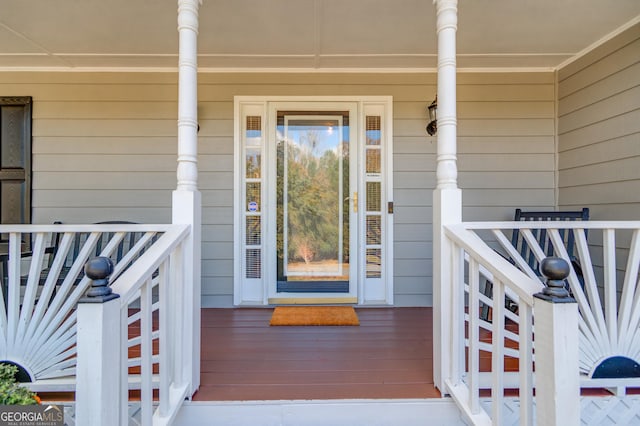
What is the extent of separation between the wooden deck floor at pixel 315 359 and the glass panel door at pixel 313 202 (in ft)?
1.79

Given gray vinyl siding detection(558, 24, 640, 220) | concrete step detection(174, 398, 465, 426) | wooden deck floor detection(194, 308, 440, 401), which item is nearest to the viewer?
concrete step detection(174, 398, 465, 426)

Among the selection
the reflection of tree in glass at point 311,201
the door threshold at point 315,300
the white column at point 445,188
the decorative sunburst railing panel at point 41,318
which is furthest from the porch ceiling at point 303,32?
the door threshold at point 315,300

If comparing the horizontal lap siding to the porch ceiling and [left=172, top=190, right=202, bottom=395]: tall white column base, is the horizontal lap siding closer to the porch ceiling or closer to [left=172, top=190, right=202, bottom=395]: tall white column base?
the porch ceiling

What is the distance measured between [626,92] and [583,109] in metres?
0.39

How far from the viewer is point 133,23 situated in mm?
2520

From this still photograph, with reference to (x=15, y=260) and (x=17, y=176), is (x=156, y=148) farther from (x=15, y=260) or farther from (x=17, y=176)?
(x=15, y=260)

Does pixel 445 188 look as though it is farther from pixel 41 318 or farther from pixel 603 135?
pixel 41 318

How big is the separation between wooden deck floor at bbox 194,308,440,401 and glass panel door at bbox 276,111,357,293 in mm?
546

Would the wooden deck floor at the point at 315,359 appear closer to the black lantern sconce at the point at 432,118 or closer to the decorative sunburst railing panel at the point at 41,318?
the decorative sunburst railing panel at the point at 41,318

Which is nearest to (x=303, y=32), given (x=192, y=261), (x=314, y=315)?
(x=192, y=261)

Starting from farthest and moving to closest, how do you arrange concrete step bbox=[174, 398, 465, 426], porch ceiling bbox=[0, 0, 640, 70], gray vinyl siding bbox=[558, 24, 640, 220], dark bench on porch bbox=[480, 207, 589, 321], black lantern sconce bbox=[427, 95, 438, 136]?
black lantern sconce bbox=[427, 95, 438, 136] → dark bench on porch bbox=[480, 207, 589, 321] → gray vinyl siding bbox=[558, 24, 640, 220] → porch ceiling bbox=[0, 0, 640, 70] → concrete step bbox=[174, 398, 465, 426]

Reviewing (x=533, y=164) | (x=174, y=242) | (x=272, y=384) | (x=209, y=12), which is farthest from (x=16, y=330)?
(x=533, y=164)

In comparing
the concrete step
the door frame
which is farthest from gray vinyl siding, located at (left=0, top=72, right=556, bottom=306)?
the concrete step

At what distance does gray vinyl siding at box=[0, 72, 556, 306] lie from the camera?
3.24 m
